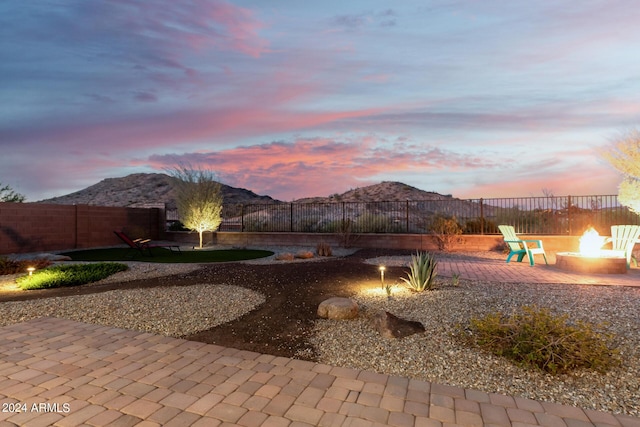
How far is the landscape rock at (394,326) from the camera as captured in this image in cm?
394

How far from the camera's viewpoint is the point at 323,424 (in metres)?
2.31

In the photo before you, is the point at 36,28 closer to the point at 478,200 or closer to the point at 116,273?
the point at 116,273

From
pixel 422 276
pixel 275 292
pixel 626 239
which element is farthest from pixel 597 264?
pixel 275 292

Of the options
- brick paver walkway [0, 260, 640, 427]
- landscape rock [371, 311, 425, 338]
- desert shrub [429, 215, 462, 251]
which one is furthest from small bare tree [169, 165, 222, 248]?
landscape rock [371, 311, 425, 338]

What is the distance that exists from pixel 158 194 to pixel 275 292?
57.4m

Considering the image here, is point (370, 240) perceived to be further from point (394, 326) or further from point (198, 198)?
point (394, 326)

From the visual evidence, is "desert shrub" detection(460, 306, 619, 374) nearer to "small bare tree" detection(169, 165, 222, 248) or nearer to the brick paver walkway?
the brick paver walkway

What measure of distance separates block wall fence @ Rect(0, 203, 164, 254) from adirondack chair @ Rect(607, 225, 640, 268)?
19996 mm

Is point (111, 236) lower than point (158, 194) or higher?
lower

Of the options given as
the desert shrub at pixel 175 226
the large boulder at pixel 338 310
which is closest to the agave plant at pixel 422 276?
the large boulder at pixel 338 310

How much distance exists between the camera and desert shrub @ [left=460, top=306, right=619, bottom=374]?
10.1 feet

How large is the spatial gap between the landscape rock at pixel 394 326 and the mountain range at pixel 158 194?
39018mm

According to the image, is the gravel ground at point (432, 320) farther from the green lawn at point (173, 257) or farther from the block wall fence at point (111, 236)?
the block wall fence at point (111, 236)

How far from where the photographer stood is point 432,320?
434 centimetres
